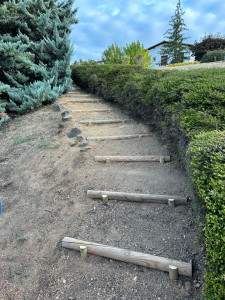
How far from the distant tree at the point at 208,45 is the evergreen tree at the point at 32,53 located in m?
15.6

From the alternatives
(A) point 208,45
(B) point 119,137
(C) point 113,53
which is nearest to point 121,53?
(C) point 113,53

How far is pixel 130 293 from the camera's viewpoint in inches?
84.7

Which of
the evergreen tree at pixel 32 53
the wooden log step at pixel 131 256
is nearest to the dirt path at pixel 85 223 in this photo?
the wooden log step at pixel 131 256

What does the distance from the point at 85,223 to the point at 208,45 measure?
70.7 ft

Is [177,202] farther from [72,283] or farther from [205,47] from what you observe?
[205,47]

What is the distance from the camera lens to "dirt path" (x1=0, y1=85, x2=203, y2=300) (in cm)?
227

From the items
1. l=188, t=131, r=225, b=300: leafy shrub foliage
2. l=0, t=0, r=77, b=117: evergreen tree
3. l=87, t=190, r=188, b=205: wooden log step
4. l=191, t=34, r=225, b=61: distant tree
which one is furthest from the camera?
l=191, t=34, r=225, b=61: distant tree

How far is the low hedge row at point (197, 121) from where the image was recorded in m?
1.51

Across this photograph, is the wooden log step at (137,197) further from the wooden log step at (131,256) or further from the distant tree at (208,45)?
the distant tree at (208,45)

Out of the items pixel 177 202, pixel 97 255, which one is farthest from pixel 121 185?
pixel 97 255

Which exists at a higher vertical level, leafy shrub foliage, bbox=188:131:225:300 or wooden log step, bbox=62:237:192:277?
leafy shrub foliage, bbox=188:131:225:300

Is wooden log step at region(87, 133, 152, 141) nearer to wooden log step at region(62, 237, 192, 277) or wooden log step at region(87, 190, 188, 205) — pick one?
wooden log step at region(87, 190, 188, 205)


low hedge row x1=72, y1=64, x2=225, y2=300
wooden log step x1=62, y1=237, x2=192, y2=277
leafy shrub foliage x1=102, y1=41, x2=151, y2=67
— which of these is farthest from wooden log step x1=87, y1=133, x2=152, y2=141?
leafy shrub foliage x1=102, y1=41, x2=151, y2=67

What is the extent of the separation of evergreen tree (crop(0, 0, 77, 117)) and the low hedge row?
1.46 meters
